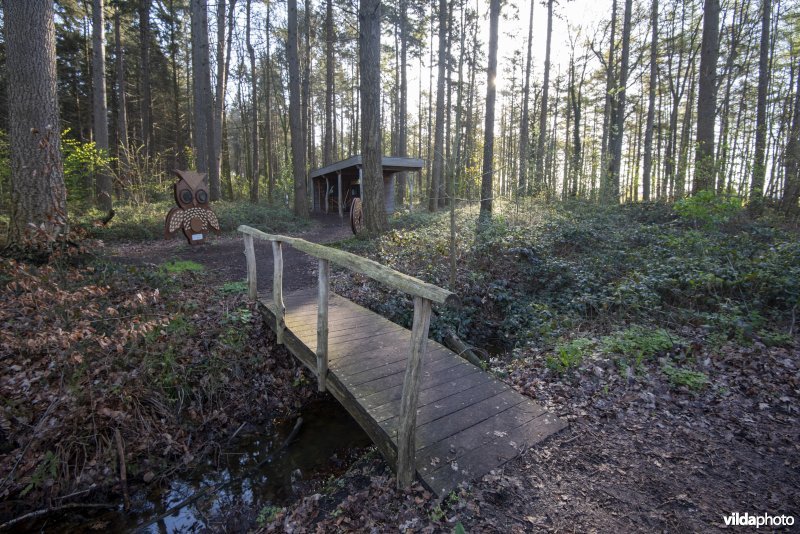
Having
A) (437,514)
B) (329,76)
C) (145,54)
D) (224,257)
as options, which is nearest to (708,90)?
(437,514)

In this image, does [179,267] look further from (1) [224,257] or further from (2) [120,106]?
(2) [120,106]

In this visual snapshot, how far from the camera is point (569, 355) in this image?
15.3 ft

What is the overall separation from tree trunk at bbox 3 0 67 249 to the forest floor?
1.37m

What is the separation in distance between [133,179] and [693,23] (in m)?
27.9

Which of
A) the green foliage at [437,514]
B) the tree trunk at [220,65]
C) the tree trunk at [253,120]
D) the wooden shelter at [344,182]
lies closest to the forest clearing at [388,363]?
the green foliage at [437,514]

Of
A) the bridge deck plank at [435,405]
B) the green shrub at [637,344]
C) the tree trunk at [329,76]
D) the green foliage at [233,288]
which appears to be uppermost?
the tree trunk at [329,76]

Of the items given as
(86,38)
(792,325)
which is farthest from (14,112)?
(86,38)

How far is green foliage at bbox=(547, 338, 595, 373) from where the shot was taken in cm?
450

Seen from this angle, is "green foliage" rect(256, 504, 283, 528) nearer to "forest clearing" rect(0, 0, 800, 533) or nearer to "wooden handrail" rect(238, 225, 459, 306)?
"forest clearing" rect(0, 0, 800, 533)

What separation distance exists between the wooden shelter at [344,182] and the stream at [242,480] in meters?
14.5

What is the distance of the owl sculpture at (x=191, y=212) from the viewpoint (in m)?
10.4

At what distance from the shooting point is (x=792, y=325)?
15.4ft

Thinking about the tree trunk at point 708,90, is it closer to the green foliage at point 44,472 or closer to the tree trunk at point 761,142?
the tree trunk at point 761,142

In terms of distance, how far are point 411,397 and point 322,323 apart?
157 cm
